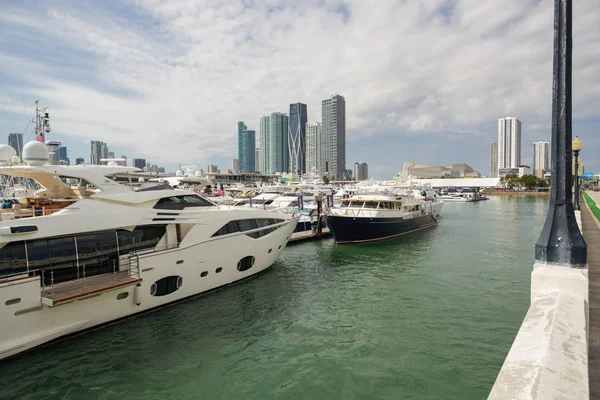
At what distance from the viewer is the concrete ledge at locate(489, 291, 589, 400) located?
304 cm

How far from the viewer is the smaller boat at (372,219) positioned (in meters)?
29.0

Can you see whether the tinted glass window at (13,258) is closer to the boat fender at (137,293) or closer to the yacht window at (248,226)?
the boat fender at (137,293)

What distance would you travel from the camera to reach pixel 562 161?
5664 mm

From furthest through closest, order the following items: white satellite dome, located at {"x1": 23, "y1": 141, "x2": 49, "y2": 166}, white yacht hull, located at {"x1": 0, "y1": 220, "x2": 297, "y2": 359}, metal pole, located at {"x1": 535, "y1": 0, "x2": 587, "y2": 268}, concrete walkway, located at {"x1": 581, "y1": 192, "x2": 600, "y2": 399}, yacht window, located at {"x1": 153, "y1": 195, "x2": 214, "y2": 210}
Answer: yacht window, located at {"x1": 153, "y1": 195, "x2": 214, "y2": 210} → white satellite dome, located at {"x1": 23, "y1": 141, "x2": 49, "y2": 166} → white yacht hull, located at {"x1": 0, "y1": 220, "x2": 297, "y2": 359} → metal pole, located at {"x1": 535, "y1": 0, "x2": 587, "y2": 268} → concrete walkway, located at {"x1": 581, "y1": 192, "x2": 600, "y2": 399}

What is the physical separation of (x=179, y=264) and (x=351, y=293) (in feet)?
25.3

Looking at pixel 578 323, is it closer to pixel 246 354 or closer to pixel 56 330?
pixel 246 354

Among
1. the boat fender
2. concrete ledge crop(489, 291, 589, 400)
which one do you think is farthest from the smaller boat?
concrete ledge crop(489, 291, 589, 400)

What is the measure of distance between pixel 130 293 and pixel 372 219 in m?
21.5

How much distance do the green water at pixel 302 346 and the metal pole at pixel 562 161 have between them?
14.4 feet

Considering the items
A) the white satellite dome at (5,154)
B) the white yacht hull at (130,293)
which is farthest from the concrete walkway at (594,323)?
the white satellite dome at (5,154)

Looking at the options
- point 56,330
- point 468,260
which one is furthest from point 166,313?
point 468,260

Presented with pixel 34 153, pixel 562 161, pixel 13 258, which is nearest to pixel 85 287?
pixel 13 258

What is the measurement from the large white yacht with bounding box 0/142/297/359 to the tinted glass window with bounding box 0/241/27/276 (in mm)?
23

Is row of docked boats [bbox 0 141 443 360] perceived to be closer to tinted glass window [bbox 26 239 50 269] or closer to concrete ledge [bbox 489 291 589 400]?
tinted glass window [bbox 26 239 50 269]
